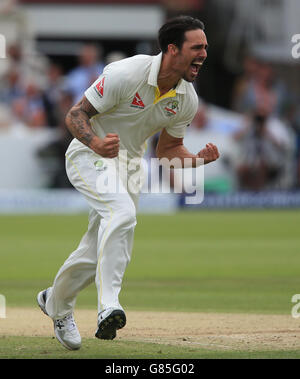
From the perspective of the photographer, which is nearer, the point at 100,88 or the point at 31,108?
the point at 100,88

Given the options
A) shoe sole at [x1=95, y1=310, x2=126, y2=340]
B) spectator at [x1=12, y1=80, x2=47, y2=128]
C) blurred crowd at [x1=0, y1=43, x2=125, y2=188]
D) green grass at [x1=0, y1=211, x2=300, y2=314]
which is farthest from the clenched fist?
spectator at [x1=12, y1=80, x2=47, y2=128]

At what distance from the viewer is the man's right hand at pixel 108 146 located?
5449 mm

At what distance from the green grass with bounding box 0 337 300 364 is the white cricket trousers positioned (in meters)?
0.26

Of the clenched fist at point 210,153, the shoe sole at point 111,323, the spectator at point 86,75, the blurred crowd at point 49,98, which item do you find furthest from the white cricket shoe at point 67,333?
the spectator at point 86,75

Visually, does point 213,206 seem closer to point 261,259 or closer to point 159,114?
point 261,259

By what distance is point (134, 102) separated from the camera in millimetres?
5844

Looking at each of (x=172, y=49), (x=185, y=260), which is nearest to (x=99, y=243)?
(x=172, y=49)

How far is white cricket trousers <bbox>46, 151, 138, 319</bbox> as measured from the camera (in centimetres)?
551

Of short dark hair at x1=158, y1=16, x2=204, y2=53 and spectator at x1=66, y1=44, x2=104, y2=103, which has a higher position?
short dark hair at x1=158, y1=16, x2=204, y2=53

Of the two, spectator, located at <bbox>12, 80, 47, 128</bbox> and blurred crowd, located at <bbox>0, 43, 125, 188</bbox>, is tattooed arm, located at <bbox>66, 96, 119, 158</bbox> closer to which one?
blurred crowd, located at <bbox>0, 43, 125, 188</bbox>

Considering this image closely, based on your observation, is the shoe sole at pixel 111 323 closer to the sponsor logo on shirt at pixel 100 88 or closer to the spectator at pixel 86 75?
the sponsor logo on shirt at pixel 100 88

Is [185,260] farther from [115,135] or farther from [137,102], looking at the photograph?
[115,135]

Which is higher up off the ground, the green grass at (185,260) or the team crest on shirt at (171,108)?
the team crest on shirt at (171,108)

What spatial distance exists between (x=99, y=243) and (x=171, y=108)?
1.00 metres
